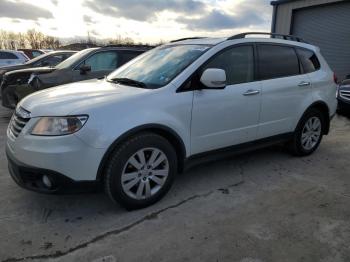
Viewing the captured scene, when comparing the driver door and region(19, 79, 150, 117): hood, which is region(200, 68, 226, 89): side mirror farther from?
region(19, 79, 150, 117): hood

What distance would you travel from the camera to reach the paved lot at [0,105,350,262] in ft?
8.58

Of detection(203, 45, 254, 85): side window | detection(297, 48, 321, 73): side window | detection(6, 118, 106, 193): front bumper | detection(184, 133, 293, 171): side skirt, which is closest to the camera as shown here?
detection(6, 118, 106, 193): front bumper

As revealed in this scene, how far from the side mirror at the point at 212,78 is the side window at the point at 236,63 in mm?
253

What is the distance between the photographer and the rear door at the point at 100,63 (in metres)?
6.86

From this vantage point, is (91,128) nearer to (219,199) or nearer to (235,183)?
(219,199)

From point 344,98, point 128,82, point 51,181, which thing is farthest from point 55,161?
point 344,98

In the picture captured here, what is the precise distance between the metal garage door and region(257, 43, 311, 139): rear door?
9.42 meters

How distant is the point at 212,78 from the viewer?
130 inches

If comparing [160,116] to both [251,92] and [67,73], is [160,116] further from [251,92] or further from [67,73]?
[67,73]

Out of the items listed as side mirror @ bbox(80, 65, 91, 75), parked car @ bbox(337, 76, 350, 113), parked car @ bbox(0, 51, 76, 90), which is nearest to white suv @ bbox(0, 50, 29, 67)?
parked car @ bbox(0, 51, 76, 90)

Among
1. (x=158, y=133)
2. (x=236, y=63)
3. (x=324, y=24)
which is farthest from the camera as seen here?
(x=324, y=24)

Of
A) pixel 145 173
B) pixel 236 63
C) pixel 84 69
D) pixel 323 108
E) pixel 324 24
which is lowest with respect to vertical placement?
pixel 145 173

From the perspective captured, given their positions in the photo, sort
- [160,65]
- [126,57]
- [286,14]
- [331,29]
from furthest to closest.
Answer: [286,14], [331,29], [126,57], [160,65]

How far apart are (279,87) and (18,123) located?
10.0ft
